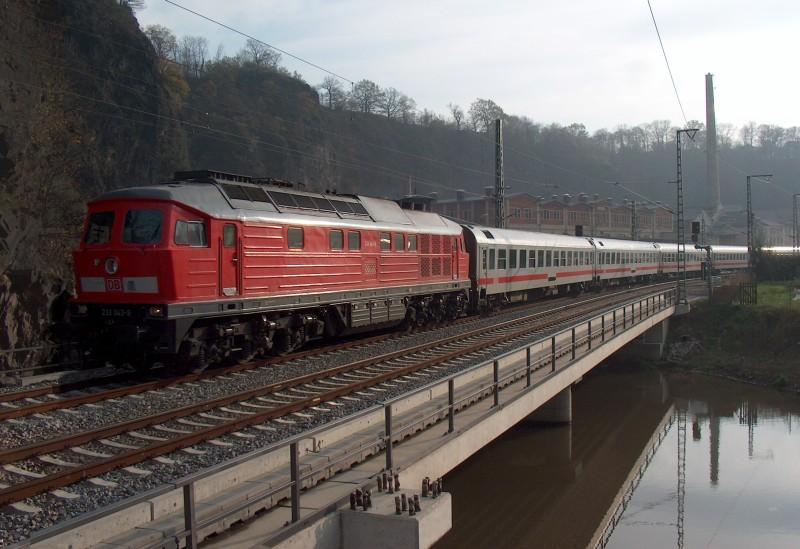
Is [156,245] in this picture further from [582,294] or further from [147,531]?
[582,294]

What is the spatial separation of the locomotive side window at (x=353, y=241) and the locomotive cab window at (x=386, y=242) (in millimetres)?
1345

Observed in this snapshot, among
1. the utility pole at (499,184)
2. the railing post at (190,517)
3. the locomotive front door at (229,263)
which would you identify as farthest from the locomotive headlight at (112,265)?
the utility pole at (499,184)

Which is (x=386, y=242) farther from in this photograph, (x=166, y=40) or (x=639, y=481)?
(x=166, y=40)

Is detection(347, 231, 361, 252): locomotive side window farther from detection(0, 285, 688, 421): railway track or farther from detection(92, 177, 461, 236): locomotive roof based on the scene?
detection(0, 285, 688, 421): railway track

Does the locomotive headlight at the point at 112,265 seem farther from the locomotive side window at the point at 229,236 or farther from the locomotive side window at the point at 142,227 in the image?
the locomotive side window at the point at 229,236

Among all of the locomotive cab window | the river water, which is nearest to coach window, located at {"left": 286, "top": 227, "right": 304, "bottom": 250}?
the locomotive cab window

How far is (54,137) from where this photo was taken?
2833 centimetres

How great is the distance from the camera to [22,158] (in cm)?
2612

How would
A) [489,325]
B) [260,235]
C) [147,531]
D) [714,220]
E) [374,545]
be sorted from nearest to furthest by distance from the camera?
[147,531], [374,545], [260,235], [489,325], [714,220]

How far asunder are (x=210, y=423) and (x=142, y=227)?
485 cm

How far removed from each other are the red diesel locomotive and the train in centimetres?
3

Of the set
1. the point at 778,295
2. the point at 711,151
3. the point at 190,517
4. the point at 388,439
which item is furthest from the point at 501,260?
the point at 711,151

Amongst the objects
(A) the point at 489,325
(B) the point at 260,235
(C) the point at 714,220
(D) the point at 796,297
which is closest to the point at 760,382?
(D) the point at 796,297

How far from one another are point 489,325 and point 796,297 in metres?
27.1
